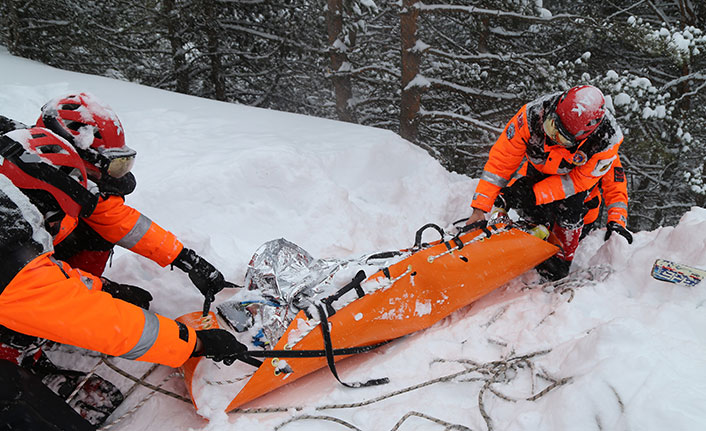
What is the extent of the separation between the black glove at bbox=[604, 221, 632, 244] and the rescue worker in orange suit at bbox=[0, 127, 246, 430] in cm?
267

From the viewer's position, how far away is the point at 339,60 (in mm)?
7523

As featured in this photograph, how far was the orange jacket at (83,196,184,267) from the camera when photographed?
2.32 m

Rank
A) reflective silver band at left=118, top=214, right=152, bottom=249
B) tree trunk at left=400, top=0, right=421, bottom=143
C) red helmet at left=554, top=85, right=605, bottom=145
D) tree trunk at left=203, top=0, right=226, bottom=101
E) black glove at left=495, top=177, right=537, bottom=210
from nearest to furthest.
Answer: reflective silver band at left=118, top=214, right=152, bottom=249 < red helmet at left=554, top=85, right=605, bottom=145 < black glove at left=495, top=177, right=537, bottom=210 < tree trunk at left=400, top=0, right=421, bottom=143 < tree trunk at left=203, top=0, right=226, bottom=101

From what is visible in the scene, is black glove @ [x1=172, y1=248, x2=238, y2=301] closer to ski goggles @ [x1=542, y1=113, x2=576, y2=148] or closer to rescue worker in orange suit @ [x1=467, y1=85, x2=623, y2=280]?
rescue worker in orange suit @ [x1=467, y1=85, x2=623, y2=280]

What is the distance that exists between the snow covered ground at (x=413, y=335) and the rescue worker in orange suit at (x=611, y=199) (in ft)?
0.61

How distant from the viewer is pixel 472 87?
24.0 feet

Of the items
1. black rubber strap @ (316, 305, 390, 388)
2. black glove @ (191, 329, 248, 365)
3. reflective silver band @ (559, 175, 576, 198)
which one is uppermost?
reflective silver band @ (559, 175, 576, 198)

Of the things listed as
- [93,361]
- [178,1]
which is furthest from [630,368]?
[178,1]

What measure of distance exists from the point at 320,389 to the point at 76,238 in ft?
5.35

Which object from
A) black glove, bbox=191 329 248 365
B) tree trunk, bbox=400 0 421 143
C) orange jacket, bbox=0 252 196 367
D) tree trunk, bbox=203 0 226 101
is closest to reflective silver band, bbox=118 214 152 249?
orange jacket, bbox=0 252 196 367

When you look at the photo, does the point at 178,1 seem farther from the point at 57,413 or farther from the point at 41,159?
the point at 57,413

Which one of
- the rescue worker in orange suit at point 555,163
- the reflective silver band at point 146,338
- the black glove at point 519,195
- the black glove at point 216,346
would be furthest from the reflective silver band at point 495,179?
the reflective silver band at point 146,338

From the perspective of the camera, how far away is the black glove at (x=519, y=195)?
3.12m

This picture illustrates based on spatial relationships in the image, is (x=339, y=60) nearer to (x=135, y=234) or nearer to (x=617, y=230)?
(x=617, y=230)
